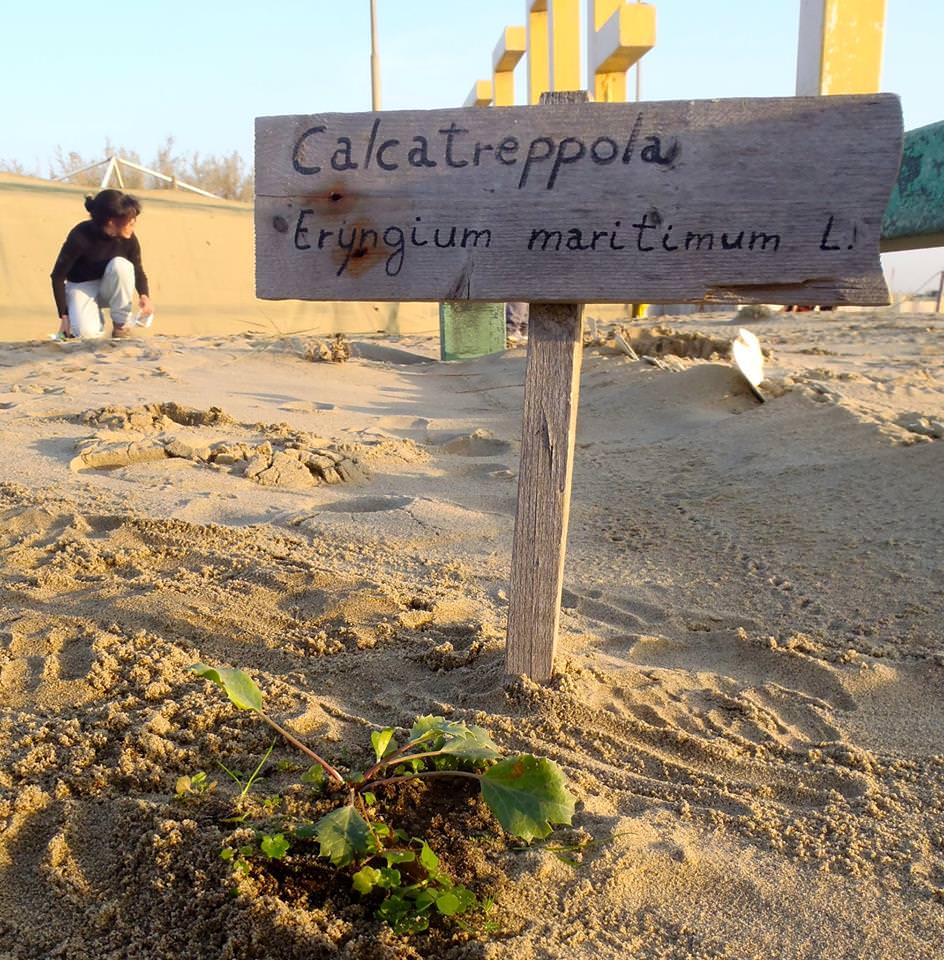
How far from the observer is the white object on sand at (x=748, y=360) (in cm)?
505

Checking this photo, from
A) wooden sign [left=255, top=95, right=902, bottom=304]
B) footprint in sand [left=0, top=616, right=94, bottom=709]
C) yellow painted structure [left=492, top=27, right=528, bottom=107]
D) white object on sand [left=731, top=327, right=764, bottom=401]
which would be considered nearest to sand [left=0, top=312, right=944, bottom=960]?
footprint in sand [left=0, top=616, right=94, bottom=709]

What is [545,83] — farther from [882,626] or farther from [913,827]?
[913,827]

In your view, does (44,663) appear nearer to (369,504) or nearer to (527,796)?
(527,796)

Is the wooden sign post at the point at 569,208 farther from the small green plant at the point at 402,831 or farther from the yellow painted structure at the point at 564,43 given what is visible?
the yellow painted structure at the point at 564,43

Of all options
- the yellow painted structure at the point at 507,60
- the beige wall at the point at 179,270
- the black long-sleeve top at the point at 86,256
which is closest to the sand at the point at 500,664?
the black long-sleeve top at the point at 86,256

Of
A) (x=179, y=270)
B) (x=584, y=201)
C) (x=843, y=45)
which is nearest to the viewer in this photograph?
(x=584, y=201)

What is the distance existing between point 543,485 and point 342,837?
2.70ft

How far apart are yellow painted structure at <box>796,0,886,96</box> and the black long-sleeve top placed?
5794 millimetres

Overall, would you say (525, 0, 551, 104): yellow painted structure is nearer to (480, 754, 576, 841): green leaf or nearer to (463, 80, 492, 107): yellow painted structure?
(463, 80, 492, 107): yellow painted structure

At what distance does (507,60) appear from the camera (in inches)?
426

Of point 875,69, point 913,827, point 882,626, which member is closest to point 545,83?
point 875,69

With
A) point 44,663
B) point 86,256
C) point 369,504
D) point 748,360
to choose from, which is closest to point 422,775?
point 44,663

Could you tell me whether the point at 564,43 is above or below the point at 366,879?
above

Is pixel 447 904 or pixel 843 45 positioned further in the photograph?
pixel 843 45
